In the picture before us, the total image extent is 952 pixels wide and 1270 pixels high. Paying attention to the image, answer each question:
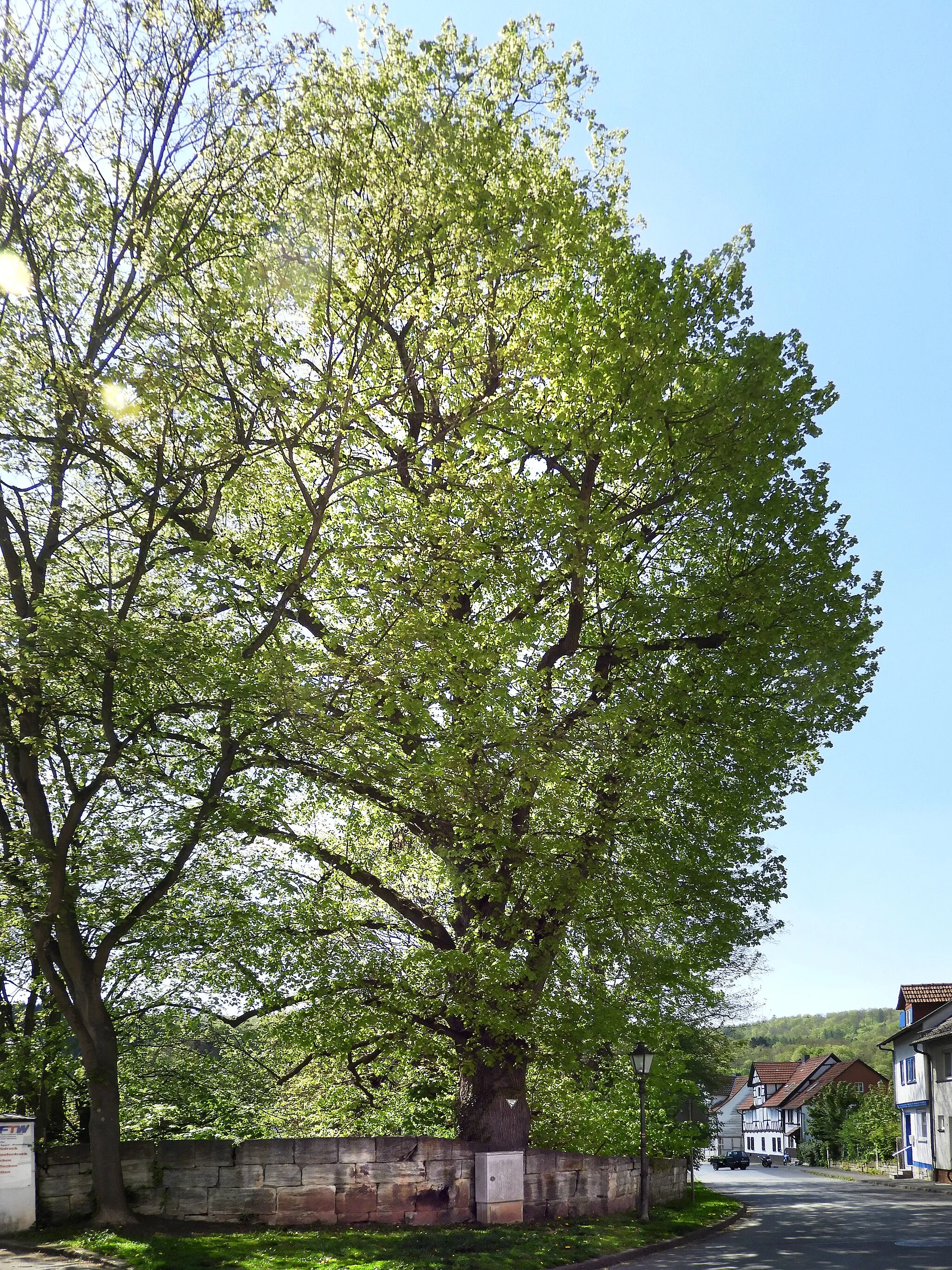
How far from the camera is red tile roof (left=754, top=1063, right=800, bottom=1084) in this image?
321ft

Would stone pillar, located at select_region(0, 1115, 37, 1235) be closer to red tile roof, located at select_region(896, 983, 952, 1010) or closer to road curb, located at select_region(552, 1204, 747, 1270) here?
road curb, located at select_region(552, 1204, 747, 1270)

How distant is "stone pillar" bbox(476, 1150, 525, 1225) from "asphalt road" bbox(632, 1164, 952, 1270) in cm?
227

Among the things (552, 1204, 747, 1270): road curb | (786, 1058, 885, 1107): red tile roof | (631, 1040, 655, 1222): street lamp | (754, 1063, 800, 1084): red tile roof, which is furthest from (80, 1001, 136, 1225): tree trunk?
(754, 1063, 800, 1084): red tile roof

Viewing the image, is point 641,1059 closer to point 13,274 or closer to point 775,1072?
point 13,274

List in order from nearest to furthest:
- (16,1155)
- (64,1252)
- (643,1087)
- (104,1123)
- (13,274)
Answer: (64,1252)
(13,274)
(16,1155)
(104,1123)
(643,1087)

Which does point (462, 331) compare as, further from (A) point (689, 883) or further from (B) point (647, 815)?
(A) point (689, 883)

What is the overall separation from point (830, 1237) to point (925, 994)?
113ft

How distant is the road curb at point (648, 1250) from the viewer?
13.7 meters

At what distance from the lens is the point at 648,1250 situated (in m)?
16.2

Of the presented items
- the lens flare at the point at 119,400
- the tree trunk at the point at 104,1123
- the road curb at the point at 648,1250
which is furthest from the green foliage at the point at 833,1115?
the lens flare at the point at 119,400

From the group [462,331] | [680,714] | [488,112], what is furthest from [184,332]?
[680,714]

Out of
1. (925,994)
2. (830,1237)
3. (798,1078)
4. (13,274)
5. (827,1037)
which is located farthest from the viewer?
(827,1037)

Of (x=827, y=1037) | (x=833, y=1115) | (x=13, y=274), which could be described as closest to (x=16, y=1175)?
(x=13, y=274)

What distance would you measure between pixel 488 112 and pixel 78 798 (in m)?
11.5
